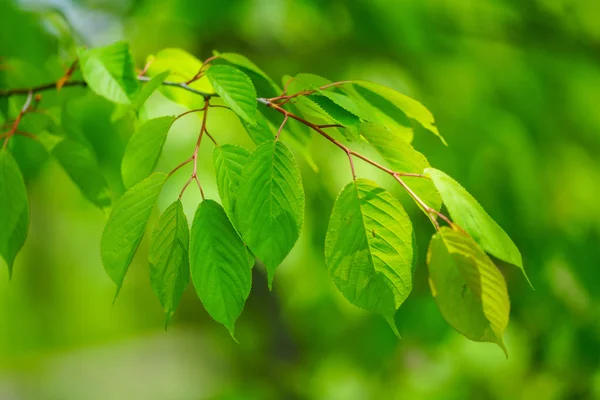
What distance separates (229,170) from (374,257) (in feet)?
0.46

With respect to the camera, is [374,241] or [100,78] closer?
[374,241]

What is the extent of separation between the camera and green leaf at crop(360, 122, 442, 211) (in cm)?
53

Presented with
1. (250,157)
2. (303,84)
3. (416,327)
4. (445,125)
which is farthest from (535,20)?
(250,157)

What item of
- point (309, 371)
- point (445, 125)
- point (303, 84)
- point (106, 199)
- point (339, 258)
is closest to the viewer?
point (339, 258)

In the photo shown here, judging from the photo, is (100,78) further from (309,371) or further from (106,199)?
(309,371)

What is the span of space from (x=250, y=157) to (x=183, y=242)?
0.09 m

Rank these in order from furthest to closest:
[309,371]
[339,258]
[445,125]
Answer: [309,371] < [445,125] < [339,258]

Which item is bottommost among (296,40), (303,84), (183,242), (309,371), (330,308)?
(309,371)

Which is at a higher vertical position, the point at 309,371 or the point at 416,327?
the point at 416,327

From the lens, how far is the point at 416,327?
1.72 m

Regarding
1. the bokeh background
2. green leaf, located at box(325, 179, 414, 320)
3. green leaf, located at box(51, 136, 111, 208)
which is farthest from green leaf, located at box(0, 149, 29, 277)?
the bokeh background

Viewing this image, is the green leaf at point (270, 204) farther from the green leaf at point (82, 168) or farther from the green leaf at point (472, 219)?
the green leaf at point (82, 168)

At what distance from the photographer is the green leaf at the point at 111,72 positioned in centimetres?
68

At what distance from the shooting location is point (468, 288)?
0.49 meters
